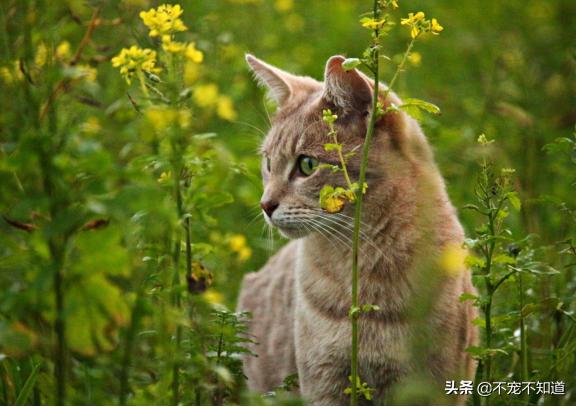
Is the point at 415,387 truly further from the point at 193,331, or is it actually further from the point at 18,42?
the point at 18,42

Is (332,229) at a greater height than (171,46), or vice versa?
(171,46)

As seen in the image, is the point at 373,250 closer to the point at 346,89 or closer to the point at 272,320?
the point at 346,89

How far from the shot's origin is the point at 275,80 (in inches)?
125

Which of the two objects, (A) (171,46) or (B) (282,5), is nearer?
(A) (171,46)

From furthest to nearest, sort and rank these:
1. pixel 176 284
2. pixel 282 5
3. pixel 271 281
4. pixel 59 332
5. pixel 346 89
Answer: pixel 282 5
pixel 271 281
pixel 346 89
pixel 176 284
pixel 59 332

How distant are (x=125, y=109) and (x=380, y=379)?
113 cm

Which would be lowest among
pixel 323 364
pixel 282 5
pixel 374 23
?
pixel 323 364

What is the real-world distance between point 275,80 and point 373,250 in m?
0.75

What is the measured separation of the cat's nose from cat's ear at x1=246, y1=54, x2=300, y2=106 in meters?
0.50

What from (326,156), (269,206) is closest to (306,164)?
(326,156)

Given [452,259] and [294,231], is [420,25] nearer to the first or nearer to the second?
[452,259]

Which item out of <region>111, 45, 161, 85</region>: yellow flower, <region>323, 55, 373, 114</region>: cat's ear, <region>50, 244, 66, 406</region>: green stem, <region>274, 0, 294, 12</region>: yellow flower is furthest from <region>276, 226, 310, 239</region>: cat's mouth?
<region>274, 0, 294, 12</region>: yellow flower

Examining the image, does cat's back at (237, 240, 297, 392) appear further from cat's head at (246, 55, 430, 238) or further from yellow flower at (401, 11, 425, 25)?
yellow flower at (401, 11, 425, 25)

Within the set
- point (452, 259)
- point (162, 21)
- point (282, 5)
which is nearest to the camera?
point (162, 21)
